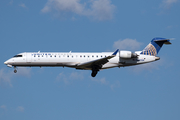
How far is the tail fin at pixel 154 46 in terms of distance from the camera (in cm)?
4125

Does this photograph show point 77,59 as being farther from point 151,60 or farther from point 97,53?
point 151,60

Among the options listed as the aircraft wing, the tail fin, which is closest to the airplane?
the aircraft wing

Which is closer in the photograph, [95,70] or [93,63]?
[93,63]

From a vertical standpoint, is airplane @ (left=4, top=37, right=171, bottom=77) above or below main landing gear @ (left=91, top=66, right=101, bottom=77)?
above

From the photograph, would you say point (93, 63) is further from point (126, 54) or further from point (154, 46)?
point (154, 46)

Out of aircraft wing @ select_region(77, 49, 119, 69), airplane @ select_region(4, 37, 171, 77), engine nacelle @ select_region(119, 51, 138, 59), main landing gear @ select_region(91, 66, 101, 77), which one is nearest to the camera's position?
aircraft wing @ select_region(77, 49, 119, 69)

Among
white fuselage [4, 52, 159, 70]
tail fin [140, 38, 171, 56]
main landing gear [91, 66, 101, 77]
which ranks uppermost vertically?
tail fin [140, 38, 171, 56]

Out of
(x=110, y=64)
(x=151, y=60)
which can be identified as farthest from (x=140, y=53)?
(x=110, y=64)

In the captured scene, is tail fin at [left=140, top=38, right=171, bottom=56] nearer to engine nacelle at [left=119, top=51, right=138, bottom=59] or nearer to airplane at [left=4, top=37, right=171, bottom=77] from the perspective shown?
airplane at [left=4, top=37, right=171, bottom=77]

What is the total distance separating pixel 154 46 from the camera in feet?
138

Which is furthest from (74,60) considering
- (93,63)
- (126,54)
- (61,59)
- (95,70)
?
(126,54)

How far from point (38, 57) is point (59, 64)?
2663 millimetres

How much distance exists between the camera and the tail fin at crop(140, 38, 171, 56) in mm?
41250

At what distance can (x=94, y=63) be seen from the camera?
37531 mm
